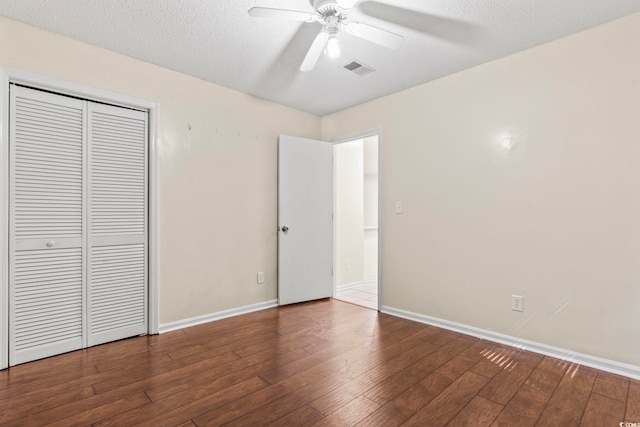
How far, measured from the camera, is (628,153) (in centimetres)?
216

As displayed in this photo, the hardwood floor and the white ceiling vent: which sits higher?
the white ceiling vent

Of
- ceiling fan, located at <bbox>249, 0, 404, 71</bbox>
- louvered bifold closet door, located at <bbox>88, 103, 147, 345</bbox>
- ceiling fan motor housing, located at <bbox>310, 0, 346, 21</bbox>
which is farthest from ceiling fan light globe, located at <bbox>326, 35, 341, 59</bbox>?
louvered bifold closet door, located at <bbox>88, 103, 147, 345</bbox>

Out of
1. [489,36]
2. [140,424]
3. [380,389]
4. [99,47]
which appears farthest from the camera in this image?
[99,47]

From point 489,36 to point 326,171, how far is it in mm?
2239

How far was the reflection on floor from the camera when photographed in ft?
12.9

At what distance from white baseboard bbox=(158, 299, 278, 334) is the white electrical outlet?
238cm

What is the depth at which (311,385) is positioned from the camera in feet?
6.61

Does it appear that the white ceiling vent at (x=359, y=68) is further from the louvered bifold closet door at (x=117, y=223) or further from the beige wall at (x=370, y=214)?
the beige wall at (x=370, y=214)

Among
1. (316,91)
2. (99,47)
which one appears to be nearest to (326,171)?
(316,91)


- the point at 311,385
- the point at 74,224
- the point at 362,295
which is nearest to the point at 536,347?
the point at 311,385

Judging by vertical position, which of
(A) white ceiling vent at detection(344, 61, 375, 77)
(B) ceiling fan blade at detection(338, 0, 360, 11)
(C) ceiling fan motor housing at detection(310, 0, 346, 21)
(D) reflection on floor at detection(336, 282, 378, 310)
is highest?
(A) white ceiling vent at detection(344, 61, 375, 77)

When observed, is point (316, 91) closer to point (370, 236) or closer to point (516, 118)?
point (516, 118)

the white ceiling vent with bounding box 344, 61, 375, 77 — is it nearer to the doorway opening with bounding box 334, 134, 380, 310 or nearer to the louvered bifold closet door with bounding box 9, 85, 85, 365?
the doorway opening with bounding box 334, 134, 380, 310

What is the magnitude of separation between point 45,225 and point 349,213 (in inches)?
133
